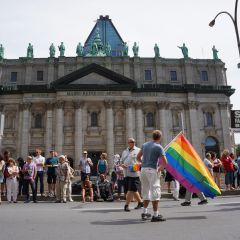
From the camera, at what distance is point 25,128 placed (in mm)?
45594

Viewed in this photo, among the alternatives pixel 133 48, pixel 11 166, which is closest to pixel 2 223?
pixel 11 166

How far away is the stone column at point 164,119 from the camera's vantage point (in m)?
46.5

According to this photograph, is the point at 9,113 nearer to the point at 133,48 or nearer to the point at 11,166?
the point at 133,48

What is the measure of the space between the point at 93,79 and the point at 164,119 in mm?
12406

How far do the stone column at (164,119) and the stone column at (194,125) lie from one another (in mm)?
3574

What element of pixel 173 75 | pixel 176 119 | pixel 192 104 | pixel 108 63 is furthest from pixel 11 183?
pixel 173 75

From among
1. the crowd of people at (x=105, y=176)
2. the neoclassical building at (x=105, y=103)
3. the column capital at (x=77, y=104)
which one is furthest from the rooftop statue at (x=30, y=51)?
the crowd of people at (x=105, y=176)

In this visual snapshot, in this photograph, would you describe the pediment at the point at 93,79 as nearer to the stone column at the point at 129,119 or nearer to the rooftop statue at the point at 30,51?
the stone column at the point at 129,119

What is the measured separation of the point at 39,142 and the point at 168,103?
20518 millimetres

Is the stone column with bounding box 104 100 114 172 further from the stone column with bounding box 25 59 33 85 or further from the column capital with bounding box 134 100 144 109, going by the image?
the stone column with bounding box 25 59 33 85

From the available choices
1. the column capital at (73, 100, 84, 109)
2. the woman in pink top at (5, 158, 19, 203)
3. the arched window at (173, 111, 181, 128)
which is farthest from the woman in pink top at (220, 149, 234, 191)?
the column capital at (73, 100, 84, 109)

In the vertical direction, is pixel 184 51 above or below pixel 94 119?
above

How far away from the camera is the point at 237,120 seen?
17.6 metres

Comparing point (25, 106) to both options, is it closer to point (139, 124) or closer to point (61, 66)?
point (61, 66)
